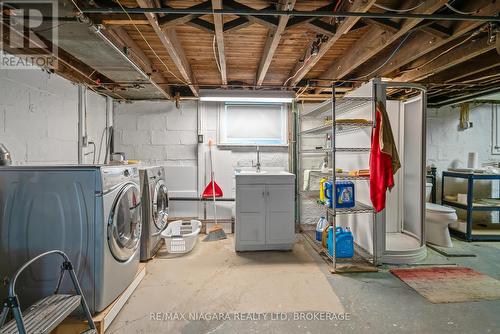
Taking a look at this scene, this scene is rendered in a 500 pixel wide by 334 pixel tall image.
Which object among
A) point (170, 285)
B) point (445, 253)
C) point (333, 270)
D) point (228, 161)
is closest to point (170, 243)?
point (170, 285)

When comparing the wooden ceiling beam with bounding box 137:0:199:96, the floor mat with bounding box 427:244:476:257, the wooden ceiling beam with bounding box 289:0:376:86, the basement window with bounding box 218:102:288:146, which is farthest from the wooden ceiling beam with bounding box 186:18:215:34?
the floor mat with bounding box 427:244:476:257

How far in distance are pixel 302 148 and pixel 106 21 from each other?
304 centimetres

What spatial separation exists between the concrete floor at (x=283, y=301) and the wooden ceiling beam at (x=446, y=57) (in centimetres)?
215

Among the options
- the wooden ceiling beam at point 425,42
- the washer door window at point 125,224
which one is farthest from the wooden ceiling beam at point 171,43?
the wooden ceiling beam at point 425,42

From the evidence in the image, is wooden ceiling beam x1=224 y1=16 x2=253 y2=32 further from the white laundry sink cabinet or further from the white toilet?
the white toilet

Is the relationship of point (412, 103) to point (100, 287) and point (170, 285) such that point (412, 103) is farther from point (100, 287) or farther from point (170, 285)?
point (100, 287)

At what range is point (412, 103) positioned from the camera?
299 cm

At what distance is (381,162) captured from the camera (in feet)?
7.95

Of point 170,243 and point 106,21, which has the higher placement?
point 106,21

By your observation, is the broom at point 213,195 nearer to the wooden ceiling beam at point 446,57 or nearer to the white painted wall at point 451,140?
the wooden ceiling beam at point 446,57

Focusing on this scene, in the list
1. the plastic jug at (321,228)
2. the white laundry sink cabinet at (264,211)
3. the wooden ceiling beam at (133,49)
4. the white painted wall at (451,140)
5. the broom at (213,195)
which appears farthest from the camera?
the white painted wall at (451,140)

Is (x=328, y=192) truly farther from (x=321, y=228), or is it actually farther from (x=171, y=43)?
(x=171, y=43)

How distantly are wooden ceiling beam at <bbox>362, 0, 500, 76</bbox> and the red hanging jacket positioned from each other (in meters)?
0.60

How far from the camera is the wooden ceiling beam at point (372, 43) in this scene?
5.50 ft
